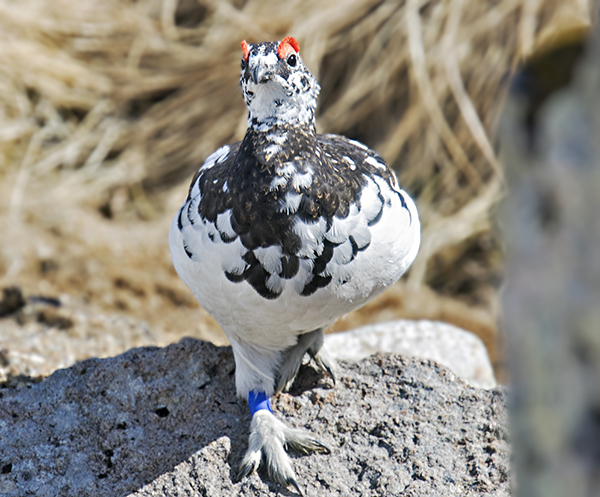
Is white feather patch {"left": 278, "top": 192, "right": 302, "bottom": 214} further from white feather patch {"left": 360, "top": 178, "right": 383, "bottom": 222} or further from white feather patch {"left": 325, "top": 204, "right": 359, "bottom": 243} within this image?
white feather patch {"left": 360, "top": 178, "right": 383, "bottom": 222}

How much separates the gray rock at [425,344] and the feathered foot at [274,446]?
47.1 inches

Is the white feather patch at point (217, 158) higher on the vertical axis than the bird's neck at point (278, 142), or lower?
higher

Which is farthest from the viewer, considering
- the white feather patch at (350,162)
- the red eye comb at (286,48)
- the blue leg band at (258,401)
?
the blue leg band at (258,401)

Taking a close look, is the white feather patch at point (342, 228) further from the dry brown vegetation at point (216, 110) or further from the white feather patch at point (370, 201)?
the dry brown vegetation at point (216, 110)

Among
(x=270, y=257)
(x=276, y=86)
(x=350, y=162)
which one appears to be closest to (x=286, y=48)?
(x=276, y=86)

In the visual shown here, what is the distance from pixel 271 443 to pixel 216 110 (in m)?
3.93

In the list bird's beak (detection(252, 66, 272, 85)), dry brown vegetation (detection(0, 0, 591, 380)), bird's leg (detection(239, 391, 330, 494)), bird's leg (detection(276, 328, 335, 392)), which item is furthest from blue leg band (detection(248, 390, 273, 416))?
dry brown vegetation (detection(0, 0, 591, 380))

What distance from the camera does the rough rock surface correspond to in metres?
2.13

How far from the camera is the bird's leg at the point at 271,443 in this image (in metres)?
2.15

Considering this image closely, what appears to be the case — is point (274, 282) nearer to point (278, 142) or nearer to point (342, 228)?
point (342, 228)

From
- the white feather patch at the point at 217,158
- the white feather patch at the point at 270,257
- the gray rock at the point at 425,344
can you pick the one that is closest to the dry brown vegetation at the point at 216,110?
the gray rock at the point at 425,344

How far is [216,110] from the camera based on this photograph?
5617 millimetres

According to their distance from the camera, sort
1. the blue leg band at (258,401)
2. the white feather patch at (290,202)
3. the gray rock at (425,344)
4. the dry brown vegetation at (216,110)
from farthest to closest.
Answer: the dry brown vegetation at (216,110)
the gray rock at (425,344)
the blue leg band at (258,401)
the white feather patch at (290,202)

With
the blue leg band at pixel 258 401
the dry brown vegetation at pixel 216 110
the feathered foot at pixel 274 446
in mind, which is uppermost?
the dry brown vegetation at pixel 216 110
